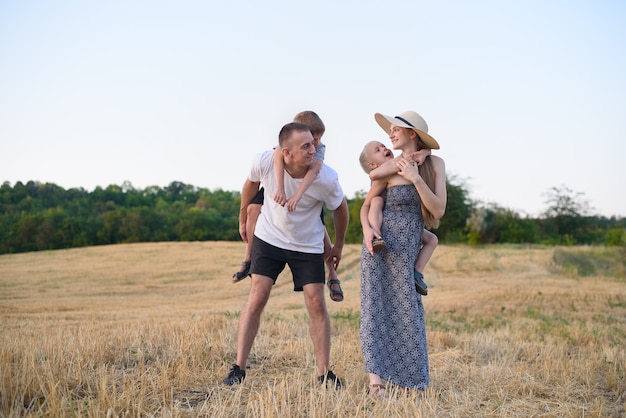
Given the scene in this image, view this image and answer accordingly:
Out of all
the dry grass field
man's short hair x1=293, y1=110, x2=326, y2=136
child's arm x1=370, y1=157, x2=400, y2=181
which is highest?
man's short hair x1=293, y1=110, x2=326, y2=136

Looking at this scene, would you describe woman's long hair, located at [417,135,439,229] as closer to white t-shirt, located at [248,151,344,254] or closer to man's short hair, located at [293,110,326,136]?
white t-shirt, located at [248,151,344,254]

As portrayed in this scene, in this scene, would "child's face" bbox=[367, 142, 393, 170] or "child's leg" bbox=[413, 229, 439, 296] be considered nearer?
"child's leg" bbox=[413, 229, 439, 296]

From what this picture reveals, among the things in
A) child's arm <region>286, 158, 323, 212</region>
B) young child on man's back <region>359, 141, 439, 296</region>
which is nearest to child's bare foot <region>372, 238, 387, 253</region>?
young child on man's back <region>359, 141, 439, 296</region>

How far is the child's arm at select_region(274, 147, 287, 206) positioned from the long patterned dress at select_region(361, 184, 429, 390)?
841 mm

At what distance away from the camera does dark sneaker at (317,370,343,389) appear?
498cm

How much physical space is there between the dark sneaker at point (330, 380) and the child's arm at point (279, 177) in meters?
1.52

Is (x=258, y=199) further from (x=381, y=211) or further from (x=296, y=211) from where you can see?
(x=381, y=211)

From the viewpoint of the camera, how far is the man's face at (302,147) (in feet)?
16.6

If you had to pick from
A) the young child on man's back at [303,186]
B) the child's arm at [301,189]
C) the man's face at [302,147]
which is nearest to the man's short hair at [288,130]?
the man's face at [302,147]

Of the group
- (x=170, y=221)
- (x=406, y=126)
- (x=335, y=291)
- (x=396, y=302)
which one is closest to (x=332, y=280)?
(x=335, y=291)

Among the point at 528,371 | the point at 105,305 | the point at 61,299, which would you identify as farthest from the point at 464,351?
the point at 61,299

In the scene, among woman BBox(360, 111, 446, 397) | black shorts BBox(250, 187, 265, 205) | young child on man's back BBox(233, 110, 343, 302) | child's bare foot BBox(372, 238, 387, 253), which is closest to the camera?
child's bare foot BBox(372, 238, 387, 253)

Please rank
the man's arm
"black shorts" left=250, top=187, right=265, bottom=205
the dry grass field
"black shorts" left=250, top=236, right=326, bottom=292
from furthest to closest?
"black shorts" left=250, top=187, right=265, bottom=205 → the man's arm → "black shorts" left=250, top=236, right=326, bottom=292 → the dry grass field

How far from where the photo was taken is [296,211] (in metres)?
5.36
